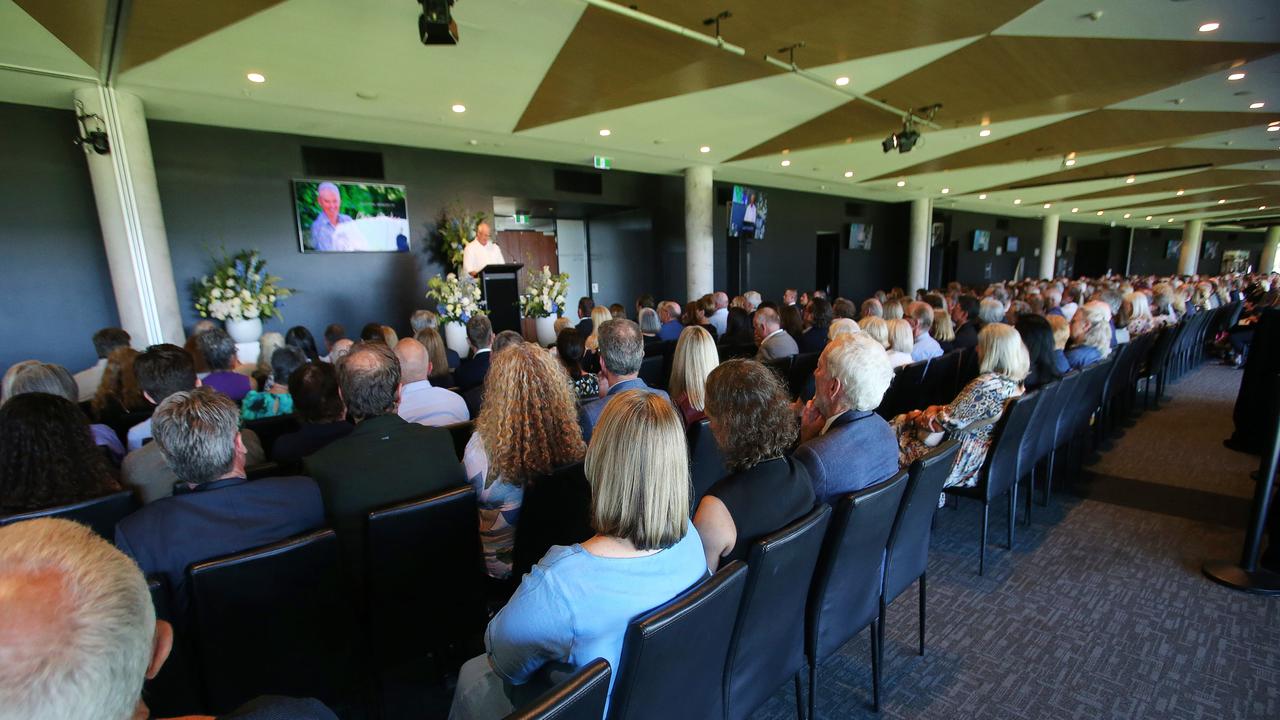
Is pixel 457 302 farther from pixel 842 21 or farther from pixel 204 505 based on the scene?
pixel 204 505

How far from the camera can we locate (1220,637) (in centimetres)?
233

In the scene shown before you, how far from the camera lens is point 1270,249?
28766 millimetres

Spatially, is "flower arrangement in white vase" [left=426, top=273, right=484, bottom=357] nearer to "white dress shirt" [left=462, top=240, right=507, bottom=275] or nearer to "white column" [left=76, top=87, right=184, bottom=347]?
"white dress shirt" [left=462, top=240, right=507, bottom=275]

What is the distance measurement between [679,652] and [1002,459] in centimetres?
246

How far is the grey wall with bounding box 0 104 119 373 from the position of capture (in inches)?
211

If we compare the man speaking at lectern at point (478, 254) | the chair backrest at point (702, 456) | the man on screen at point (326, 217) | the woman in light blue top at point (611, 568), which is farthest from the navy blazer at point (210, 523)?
the man on screen at point (326, 217)

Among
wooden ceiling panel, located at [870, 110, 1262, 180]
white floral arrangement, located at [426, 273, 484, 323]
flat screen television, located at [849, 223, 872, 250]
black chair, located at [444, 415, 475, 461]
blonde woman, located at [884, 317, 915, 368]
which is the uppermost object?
wooden ceiling panel, located at [870, 110, 1262, 180]

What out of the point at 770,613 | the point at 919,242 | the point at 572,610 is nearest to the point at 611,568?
the point at 572,610

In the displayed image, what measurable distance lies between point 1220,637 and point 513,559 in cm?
297

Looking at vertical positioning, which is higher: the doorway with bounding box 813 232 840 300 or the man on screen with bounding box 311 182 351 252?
the man on screen with bounding box 311 182 351 252

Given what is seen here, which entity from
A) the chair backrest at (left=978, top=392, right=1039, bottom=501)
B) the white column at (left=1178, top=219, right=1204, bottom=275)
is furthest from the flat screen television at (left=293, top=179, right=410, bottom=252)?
the white column at (left=1178, top=219, right=1204, bottom=275)

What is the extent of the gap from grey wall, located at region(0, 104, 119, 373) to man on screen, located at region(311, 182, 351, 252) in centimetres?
202

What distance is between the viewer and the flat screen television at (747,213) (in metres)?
11.4

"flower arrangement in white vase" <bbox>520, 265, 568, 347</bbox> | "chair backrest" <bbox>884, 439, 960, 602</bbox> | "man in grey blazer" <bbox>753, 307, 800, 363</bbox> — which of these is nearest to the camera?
"chair backrest" <bbox>884, 439, 960, 602</bbox>
